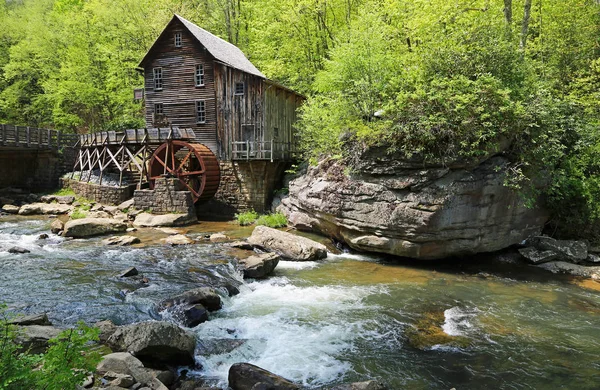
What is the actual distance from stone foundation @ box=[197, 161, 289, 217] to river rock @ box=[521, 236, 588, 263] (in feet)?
35.6

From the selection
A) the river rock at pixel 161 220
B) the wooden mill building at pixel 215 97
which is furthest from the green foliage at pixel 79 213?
the wooden mill building at pixel 215 97

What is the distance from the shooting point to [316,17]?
23.5m

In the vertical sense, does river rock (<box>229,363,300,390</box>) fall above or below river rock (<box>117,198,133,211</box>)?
below

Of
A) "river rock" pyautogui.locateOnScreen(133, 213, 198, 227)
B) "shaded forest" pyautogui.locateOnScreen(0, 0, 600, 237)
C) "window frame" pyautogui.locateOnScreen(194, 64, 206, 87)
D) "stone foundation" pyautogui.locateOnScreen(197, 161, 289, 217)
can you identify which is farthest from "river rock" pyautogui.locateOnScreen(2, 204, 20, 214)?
"window frame" pyautogui.locateOnScreen(194, 64, 206, 87)

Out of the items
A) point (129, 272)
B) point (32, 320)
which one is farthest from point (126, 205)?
point (32, 320)

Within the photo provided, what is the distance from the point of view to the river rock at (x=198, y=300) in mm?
7316

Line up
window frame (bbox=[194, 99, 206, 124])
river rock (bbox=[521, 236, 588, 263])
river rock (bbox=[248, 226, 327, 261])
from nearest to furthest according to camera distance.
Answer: river rock (bbox=[521, 236, 588, 263]) < river rock (bbox=[248, 226, 327, 261]) < window frame (bbox=[194, 99, 206, 124])

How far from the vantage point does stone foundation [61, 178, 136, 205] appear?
1842 cm

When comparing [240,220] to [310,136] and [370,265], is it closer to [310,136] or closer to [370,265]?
[310,136]

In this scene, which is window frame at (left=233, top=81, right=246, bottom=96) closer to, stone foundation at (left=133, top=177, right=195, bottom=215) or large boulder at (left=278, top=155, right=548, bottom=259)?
stone foundation at (left=133, top=177, right=195, bottom=215)

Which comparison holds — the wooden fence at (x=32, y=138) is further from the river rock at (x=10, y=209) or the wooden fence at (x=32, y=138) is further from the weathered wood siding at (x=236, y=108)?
the weathered wood siding at (x=236, y=108)

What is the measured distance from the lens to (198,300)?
7391mm

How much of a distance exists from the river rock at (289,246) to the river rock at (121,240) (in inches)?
150

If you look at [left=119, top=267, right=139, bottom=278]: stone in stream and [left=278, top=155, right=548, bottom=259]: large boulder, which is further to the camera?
[left=278, top=155, right=548, bottom=259]: large boulder
